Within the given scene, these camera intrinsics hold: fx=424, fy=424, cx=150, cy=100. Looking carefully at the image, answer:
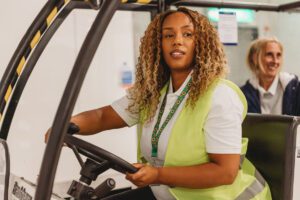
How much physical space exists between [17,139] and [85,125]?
96 centimetres

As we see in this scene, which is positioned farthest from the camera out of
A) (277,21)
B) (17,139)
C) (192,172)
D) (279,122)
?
(277,21)

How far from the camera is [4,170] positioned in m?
1.69

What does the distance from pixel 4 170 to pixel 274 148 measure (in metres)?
1.15

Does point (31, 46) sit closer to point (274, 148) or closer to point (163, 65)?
point (163, 65)

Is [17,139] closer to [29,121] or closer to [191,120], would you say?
[29,121]

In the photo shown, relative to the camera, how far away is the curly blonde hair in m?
1.70

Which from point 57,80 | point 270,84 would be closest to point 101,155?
point 57,80

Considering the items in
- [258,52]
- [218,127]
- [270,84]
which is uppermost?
[258,52]

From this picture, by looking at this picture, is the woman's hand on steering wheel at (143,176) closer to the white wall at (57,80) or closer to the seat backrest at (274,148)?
the seat backrest at (274,148)

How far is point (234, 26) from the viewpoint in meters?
2.71

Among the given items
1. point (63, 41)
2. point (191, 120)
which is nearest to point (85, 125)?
point (191, 120)

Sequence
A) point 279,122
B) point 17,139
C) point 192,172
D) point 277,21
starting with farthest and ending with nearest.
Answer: point 277,21 < point 17,139 < point 279,122 < point 192,172

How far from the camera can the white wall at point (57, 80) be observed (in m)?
2.64

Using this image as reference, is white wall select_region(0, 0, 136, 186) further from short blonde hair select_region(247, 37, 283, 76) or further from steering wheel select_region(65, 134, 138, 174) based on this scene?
steering wheel select_region(65, 134, 138, 174)
